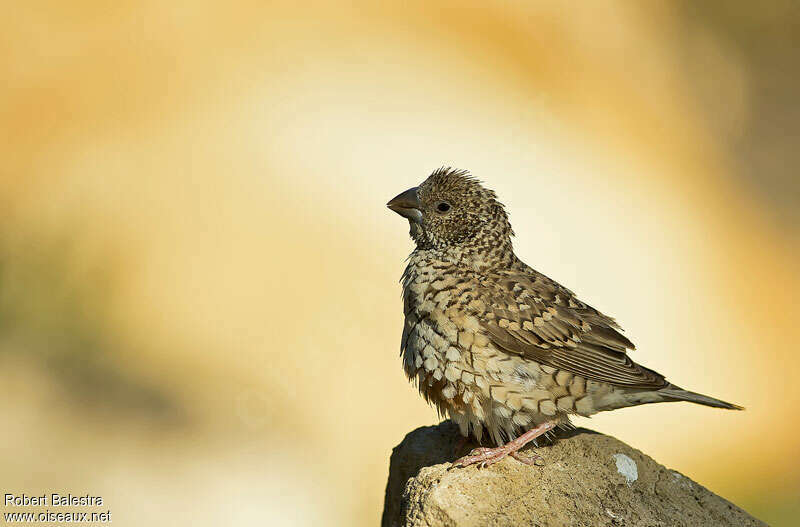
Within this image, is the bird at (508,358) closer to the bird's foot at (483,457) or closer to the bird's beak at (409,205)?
the bird's foot at (483,457)

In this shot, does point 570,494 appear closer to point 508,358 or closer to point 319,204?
point 508,358

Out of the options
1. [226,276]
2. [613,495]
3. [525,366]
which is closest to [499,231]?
[525,366]

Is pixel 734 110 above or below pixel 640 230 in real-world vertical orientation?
above

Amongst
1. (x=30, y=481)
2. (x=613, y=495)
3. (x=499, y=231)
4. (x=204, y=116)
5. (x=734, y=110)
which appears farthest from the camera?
(x=734, y=110)

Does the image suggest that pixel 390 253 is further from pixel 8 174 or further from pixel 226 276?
pixel 8 174

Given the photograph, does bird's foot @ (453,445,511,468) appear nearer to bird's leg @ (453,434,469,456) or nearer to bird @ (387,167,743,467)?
bird @ (387,167,743,467)

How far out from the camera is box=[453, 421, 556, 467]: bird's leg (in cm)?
483

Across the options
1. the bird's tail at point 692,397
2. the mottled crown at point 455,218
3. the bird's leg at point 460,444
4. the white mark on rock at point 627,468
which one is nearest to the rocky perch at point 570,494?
the white mark on rock at point 627,468

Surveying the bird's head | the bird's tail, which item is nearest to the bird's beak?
the bird's head

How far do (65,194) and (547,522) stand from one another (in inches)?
271

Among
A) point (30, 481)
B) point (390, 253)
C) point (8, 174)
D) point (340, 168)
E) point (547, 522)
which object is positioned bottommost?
point (547, 522)

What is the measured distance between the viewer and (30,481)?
7.81 meters

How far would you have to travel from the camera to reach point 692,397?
5.04m

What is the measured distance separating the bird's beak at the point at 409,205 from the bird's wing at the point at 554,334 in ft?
2.09
